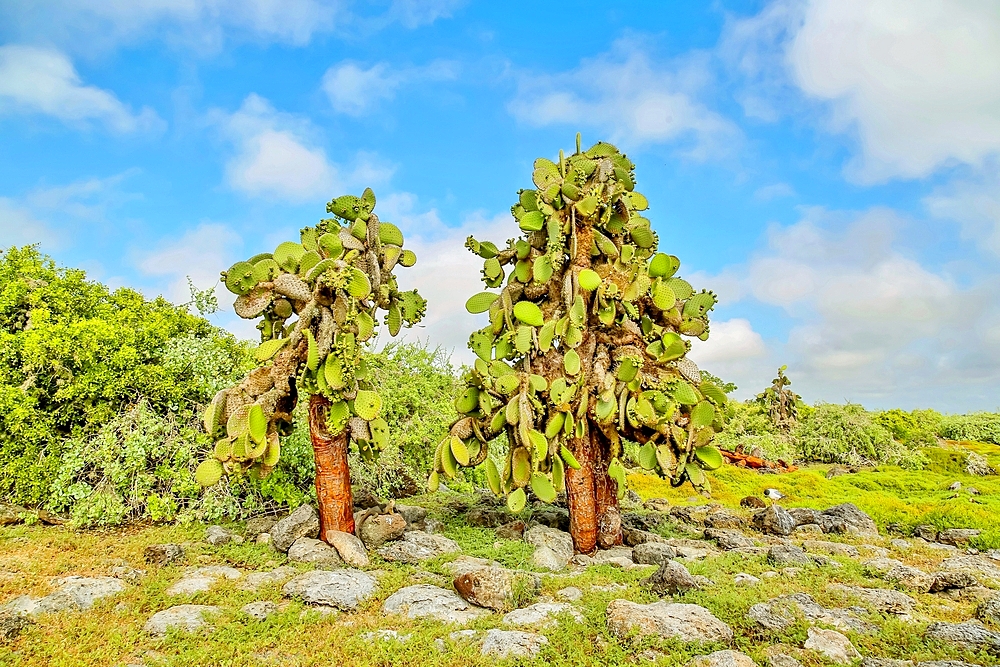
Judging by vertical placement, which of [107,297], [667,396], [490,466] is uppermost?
[107,297]

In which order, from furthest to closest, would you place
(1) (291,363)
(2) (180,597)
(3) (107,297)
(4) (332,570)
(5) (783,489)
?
(5) (783,489), (3) (107,297), (1) (291,363), (4) (332,570), (2) (180,597)

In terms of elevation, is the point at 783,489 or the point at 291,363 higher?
the point at 291,363

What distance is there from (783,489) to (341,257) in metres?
10.8

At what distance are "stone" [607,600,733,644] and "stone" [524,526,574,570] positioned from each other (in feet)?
6.46

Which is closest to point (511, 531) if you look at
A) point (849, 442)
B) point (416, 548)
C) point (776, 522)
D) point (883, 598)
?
point (416, 548)

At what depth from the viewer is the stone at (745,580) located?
20.3 ft

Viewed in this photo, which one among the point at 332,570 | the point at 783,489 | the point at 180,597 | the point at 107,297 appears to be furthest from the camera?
the point at 783,489

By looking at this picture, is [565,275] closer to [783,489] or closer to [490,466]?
[490,466]

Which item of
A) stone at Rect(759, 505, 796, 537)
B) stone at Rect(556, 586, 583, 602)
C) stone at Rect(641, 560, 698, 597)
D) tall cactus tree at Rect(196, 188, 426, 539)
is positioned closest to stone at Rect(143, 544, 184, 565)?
tall cactus tree at Rect(196, 188, 426, 539)

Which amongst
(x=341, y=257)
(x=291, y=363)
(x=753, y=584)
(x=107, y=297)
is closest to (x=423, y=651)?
(x=753, y=584)

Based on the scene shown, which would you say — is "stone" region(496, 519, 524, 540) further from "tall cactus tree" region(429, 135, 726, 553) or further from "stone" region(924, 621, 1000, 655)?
"stone" region(924, 621, 1000, 655)

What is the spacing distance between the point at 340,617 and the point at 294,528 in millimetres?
2518

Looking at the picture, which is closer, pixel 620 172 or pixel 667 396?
pixel 667 396

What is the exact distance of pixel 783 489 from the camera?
1362 centimetres
